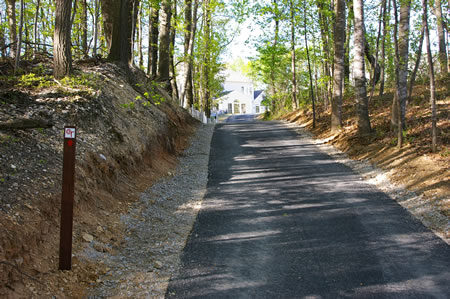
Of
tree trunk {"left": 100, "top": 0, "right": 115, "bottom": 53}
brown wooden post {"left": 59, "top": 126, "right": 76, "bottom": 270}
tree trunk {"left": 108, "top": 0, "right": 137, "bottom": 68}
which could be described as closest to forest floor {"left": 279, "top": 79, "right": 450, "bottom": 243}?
brown wooden post {"left": 59, "top": 126, "right": 76, "bottom": 270}

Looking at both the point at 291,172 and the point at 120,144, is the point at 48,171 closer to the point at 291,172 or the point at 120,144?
the point at 120,144

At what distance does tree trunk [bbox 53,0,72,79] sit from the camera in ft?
31.1

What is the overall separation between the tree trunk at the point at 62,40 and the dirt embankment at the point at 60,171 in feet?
1.70

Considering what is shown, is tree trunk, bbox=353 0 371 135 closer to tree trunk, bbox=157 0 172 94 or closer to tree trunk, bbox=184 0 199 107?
tree trunk, bbox=157 0 172 94

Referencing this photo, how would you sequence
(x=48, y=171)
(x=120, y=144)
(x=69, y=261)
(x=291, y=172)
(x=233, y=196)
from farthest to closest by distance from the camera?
(x=291, y=172), (x=120, y=144), (x=233, y=196), (x=48, y=171), (x=69, y=261)

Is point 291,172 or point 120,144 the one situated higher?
point 120,144

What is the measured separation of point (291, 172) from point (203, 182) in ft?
8.74

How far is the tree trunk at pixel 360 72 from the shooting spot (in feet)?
47.3

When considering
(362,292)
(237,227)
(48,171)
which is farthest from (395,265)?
(48,171)

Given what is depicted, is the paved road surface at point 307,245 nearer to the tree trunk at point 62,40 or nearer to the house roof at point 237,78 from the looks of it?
the tree trunk at point 62,40

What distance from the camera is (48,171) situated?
619 centimetres

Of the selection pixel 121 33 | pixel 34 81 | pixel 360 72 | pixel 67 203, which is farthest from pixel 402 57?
pixel 67 203

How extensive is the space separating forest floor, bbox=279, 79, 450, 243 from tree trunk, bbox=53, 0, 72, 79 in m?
8.79

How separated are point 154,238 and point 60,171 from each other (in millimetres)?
1969
